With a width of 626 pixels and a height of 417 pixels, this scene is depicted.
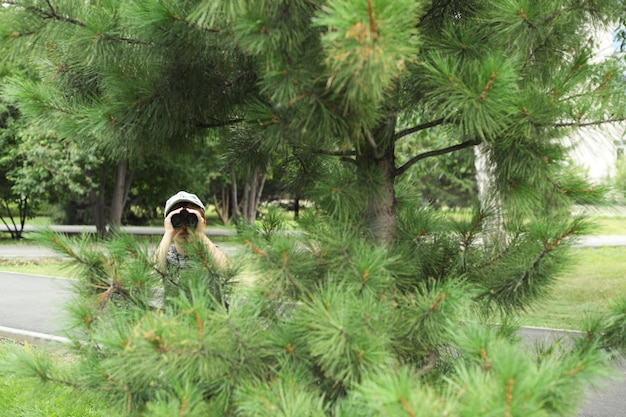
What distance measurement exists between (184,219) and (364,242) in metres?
0.74

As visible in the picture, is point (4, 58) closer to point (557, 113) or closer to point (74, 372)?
point (74, 372)

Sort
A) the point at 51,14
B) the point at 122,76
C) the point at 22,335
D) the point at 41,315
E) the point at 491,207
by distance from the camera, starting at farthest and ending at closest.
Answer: the point at 41,315 → the point at 22,335 → the point at 491,207 → the point at 122,76 → the point at 51,14

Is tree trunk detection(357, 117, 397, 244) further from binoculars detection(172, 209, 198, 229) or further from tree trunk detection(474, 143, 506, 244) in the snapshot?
binoculars detection(172, 209, 198, 229)

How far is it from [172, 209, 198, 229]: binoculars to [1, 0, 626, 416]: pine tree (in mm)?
218


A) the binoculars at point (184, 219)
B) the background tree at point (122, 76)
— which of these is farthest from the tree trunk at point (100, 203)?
the binoculars at point (184, 219)

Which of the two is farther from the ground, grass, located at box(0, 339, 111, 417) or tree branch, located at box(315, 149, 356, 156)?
tree branch, located at box(315, 149, 356, 156)

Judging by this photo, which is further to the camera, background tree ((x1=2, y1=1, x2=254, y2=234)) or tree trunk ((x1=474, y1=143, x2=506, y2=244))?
tree trunk ((x1=474, y1=143, x2=506, y2=244))

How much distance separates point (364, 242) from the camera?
2346 mm

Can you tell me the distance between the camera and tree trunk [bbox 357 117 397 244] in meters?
2.52

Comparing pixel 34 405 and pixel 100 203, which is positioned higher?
pixel 100 203

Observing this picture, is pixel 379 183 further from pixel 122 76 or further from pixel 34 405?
pixel 34 405

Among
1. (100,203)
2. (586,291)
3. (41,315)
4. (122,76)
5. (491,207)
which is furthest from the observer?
(100,203)

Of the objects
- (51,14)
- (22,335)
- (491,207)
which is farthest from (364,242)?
(22,335)

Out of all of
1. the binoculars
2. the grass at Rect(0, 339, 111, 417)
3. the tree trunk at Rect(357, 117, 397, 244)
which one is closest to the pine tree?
the tree trunk at Rect(357, 117, 397, 244)
